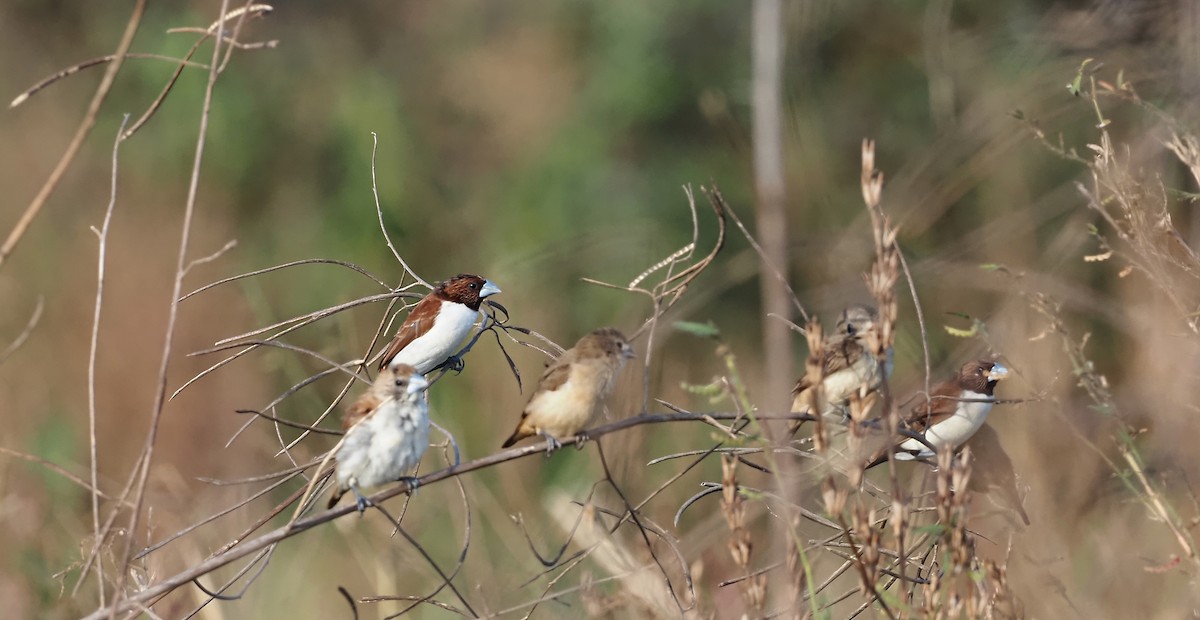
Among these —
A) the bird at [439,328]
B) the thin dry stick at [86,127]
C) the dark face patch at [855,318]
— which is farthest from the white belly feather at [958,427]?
the thin dry stick at [86,127]

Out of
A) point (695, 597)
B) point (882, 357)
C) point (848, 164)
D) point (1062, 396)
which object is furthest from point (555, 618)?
point (848, 164)

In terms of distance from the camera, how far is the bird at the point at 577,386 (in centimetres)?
375

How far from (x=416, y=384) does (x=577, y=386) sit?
47cm

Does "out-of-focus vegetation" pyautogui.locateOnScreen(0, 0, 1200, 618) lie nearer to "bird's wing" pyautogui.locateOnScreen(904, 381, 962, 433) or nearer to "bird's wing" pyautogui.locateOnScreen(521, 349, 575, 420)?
"bird's wing" pyautogui.locateOnScreen(904, 381, 962, 433)

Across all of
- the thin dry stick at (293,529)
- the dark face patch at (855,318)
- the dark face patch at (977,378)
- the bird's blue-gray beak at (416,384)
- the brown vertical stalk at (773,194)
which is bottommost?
the dark face patch at (977,378)

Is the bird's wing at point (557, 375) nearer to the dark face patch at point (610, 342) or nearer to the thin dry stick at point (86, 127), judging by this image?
the dark face patch at point (610, 342)

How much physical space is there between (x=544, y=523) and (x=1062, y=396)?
2.77 meters

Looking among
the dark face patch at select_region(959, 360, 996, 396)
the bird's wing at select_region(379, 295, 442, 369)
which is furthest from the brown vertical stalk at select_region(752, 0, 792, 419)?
the bird's wing at select_region(379, 295, 442, 369)

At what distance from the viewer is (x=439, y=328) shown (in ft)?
17.9

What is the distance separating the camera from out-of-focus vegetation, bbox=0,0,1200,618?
17.6 ft

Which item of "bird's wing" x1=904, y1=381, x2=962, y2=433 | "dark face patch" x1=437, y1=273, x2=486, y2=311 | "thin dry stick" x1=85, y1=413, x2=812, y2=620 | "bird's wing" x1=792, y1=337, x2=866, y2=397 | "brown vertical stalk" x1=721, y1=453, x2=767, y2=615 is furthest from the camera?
"dark face patch" x1=437, y1=273, x2=486, y2=311

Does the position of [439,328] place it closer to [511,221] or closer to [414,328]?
[414,328]

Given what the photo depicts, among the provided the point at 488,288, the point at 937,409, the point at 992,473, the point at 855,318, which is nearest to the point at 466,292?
the point at 488,288

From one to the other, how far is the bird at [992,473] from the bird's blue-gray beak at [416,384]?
5.01ft
